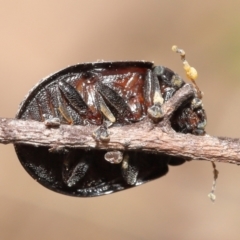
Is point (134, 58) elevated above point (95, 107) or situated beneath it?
Answer: elevated above

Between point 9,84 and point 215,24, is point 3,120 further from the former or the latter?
point 215,24

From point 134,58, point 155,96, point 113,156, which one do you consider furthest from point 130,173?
point 134,58

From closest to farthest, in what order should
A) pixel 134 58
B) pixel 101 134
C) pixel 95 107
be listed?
pixel 101 134 < pixel 95 107 < pixel 134 58

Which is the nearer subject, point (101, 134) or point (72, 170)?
point (101, 134)

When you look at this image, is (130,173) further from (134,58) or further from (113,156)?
(134,58)

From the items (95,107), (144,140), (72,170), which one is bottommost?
(72,170)

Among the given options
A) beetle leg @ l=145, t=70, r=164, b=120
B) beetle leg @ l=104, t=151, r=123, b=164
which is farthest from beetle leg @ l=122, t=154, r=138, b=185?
beetle leg @ l=145, t=70, r=164, b=120
